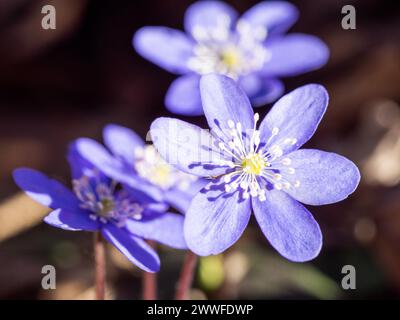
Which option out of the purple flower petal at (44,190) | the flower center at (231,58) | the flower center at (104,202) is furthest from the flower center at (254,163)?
the flower center at (231,58)

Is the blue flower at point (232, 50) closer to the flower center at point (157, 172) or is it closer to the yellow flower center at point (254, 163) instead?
the flower center at point (157, 172)

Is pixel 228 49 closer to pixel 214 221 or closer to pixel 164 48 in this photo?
pixel 164 48

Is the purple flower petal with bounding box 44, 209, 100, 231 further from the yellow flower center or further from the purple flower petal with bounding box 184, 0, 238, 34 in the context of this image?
the purple flower petal with bounding box 184, 0, 238, 34

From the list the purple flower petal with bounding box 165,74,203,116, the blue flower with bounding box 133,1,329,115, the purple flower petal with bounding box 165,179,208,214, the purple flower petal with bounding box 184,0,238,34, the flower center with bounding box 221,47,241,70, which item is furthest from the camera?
the purple flower petal with bounding box 184,0,238,34

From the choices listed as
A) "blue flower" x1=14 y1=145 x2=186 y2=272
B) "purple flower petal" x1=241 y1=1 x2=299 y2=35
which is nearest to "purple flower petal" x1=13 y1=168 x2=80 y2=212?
"blue flower" x1=14 y1=145 x2=186 y2=272

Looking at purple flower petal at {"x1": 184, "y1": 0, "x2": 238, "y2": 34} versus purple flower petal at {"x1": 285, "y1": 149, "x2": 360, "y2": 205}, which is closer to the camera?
purple flower petal at {"x1": 285, "y1": 149, "x2": 360, "y2": 205}

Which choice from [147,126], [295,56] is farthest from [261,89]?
[147,126]

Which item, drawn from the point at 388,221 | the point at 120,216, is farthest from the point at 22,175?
the point at 388,221
